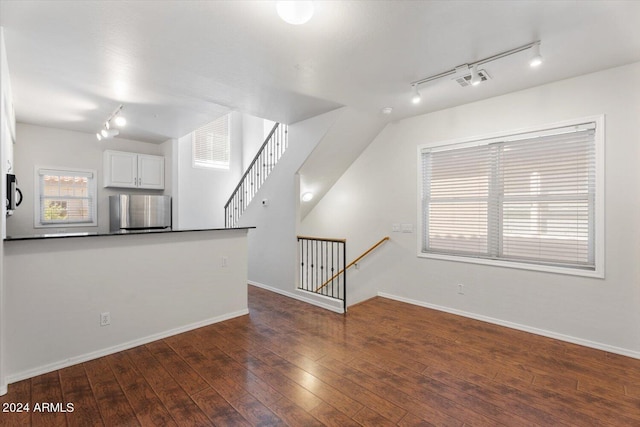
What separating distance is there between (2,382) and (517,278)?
4.95 meters

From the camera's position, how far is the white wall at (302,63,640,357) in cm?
290

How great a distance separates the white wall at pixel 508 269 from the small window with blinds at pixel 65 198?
174 inches

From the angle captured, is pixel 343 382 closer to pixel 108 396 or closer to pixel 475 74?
pixel 108 396

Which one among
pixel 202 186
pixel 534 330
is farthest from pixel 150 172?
pixel 534 330

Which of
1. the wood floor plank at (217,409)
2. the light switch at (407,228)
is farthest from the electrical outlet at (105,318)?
the light switch at (407,228)

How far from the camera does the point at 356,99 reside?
3.70 m

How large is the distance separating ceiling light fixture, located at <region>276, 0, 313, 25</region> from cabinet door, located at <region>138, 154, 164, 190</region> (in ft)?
16.2

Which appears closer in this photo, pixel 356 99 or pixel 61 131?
pixel 356 99

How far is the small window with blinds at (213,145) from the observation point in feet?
21.4

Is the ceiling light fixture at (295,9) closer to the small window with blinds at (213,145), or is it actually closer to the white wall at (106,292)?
the white wall at (106,292)

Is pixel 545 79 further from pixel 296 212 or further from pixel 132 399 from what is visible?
pixel 132 399

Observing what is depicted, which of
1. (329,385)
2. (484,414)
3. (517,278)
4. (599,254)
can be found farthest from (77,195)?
(599,254)

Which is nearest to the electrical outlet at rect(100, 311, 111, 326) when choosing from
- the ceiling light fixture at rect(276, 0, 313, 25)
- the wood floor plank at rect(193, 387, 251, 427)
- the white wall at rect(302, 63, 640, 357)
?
the wood floor plank at rect(193, 387, 251, 427)

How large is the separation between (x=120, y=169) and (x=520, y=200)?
20.7 ft
